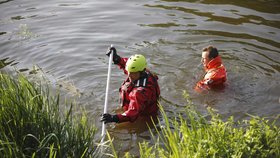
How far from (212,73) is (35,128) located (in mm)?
3760

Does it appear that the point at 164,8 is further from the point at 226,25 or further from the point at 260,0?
the point at 260,0

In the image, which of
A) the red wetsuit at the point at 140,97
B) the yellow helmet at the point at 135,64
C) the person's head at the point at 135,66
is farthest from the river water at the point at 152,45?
the yellow helmet at the point at 135,64

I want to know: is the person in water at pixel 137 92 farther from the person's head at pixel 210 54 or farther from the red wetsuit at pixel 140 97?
the person's head at pixel 210 54

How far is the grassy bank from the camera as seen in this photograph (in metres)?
4.32

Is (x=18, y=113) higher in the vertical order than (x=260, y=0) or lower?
lower

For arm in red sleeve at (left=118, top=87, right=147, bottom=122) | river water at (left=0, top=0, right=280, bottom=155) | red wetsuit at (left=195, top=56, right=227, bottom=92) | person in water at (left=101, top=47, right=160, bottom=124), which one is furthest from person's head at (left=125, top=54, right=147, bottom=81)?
red wetsuit at (left=195, top=56, right=227, bottom=92)

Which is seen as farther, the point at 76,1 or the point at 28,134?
the point at 76,1

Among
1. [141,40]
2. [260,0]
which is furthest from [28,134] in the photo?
[260,0]

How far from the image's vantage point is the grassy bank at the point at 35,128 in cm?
432

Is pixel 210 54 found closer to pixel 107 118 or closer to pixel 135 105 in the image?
pixel 135 105

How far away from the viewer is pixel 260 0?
1145cm

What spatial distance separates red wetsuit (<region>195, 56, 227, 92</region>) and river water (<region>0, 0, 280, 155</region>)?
0.58 ft

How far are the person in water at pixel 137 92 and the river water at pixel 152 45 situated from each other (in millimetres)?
485

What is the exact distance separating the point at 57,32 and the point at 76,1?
220 cm
